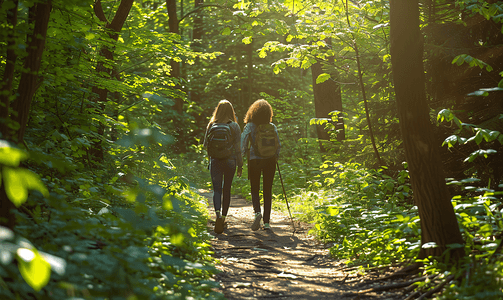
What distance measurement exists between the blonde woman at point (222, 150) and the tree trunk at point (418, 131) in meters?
3.60

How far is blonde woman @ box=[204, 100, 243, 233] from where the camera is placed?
6984mm

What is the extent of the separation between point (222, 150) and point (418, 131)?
3838 mm

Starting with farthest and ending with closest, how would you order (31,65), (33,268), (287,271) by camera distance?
1. (287,271)
2. (31,65)
3. (33,268)

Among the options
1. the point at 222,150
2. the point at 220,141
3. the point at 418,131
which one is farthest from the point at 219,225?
the point at 418,131

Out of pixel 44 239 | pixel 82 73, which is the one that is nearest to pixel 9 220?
pixel 44 239

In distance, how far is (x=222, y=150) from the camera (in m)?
6.99

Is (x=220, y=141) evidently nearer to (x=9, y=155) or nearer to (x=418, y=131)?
(x=418, y=131)

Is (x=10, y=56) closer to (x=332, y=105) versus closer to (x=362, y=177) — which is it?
(x=362, y=177)

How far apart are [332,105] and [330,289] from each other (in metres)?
9.12

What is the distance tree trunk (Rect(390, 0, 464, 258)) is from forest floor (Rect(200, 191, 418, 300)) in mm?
678

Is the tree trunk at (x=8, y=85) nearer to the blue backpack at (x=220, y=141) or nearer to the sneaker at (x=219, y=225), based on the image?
the blue backpack at (x=220, y=141)

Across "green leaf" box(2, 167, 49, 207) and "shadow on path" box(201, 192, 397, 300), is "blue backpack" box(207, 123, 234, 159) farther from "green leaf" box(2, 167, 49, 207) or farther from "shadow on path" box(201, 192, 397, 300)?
"green leaf" box(2, 167, 49, 207)

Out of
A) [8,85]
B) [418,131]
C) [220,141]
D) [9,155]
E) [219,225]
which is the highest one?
[8,85]

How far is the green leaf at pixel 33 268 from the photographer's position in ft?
4.38
